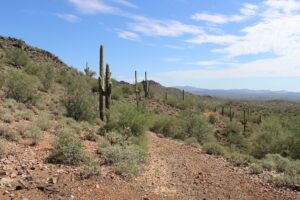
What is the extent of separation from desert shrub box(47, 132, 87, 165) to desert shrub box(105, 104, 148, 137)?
16.2 ft

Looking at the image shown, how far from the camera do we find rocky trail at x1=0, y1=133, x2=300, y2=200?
9289 millimetres

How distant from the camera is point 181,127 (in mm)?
28672

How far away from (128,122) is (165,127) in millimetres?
9899

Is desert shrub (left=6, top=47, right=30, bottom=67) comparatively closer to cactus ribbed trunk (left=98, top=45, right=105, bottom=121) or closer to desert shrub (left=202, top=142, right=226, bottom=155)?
cactus ribbed trunk (left=98, top=45, right=105, bottom=121)

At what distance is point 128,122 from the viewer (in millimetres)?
17531

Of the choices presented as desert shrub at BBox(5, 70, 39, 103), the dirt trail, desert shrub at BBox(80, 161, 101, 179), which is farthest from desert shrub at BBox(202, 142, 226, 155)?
desert shrub at BBox(5, 70, 39, 103)

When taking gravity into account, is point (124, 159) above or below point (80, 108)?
below

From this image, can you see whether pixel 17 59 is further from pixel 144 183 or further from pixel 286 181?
pixel 286 181

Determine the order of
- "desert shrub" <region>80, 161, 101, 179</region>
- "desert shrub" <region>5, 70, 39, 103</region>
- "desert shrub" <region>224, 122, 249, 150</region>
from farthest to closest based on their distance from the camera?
1. "desert shrub" <region>224, 122, 249, 150</region>
2. "desert shrub" <region>5, 70, 39, 103</region>
3. "desert shrub" <region>80, 161, 101, 179</region>

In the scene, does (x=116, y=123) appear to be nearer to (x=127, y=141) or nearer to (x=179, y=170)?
(x=127, y=141)

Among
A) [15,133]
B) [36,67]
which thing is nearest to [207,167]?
[15,133]

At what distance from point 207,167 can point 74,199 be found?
670cm

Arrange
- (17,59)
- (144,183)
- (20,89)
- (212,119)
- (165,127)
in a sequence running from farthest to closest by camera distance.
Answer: (212,119)
(17,59)
(165,127)
(20,89)
(144,183)

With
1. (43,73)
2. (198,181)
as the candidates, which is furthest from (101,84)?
(43,73)
